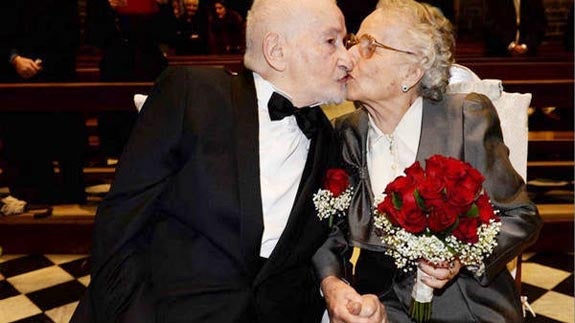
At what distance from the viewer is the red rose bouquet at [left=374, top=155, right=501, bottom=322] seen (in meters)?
1.61

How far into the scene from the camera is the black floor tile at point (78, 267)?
414cm

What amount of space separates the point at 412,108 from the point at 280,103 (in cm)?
43

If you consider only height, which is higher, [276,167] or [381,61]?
[381,61]

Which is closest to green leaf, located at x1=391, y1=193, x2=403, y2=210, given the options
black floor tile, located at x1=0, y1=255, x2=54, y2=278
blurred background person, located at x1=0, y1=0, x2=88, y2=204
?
black floor tile, located at x1=0, y1=255, x2=54, y2=278

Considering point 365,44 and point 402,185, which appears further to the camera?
point 365,44

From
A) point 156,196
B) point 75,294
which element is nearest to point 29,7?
point 75,294

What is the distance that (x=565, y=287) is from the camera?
12.6 ft

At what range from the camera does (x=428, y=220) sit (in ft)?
5.35

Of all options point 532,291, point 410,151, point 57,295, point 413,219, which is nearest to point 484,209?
point 413,219

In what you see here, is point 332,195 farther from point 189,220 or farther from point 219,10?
point 219,10

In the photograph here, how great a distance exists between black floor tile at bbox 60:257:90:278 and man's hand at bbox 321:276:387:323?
259cm

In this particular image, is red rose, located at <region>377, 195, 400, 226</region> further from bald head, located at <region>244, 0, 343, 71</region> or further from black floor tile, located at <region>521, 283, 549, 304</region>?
black floor tile, located at <region>521, 283, 549, 304</region>

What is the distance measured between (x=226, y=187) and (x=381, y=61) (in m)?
0.61

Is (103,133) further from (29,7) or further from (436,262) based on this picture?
(436,262)
